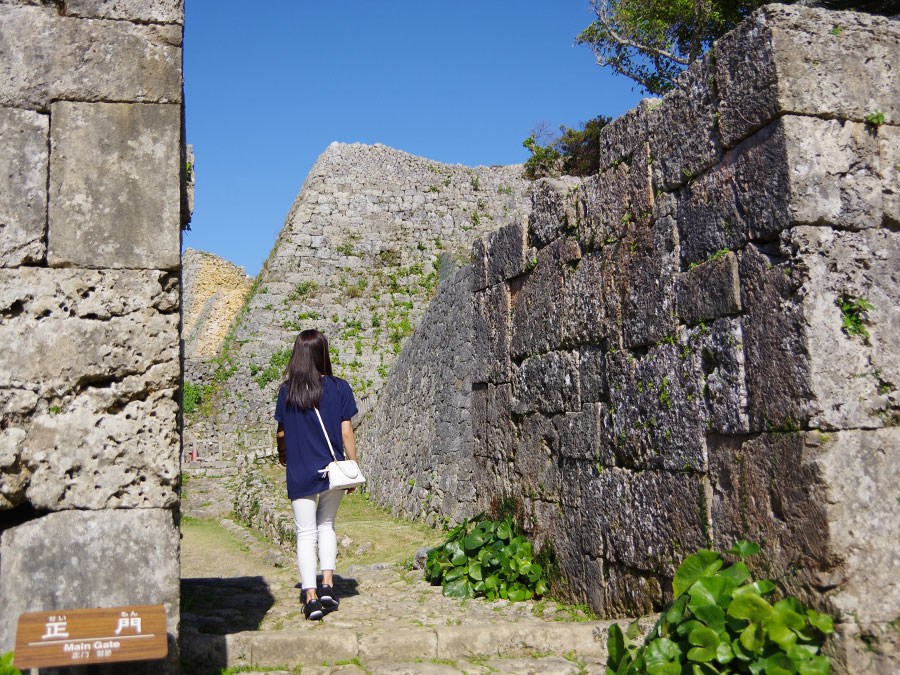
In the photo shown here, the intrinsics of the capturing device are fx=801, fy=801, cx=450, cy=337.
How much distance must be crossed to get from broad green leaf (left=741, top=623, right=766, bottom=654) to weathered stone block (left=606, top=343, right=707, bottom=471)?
0.88 meters

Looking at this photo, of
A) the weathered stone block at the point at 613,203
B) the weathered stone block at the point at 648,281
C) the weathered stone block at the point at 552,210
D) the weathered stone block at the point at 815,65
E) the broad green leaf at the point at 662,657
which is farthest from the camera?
the weathered stone block at the point at 552,210

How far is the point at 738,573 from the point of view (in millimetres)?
3273

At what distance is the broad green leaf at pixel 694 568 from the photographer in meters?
3.44

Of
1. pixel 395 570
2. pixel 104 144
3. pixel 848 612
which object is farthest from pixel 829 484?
pixel 395 570

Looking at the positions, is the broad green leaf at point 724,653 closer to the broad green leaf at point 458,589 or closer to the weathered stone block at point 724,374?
the weathered stone block at point 724,374

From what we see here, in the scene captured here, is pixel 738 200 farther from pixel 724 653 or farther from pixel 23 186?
pixel 23 186

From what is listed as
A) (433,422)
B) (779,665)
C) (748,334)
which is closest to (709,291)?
(748,334)

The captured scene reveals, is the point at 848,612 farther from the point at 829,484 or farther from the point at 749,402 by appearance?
the point at 749,402

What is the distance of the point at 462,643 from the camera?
4195 mm

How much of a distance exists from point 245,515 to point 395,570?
15.7 ft

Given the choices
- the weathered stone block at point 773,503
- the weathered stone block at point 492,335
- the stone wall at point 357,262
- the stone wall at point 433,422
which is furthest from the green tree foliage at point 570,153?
the weathered stone block at point 773,503

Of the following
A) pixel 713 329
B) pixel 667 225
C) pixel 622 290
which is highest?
pixel 667 225

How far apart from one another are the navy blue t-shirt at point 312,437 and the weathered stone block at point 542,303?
1419mm

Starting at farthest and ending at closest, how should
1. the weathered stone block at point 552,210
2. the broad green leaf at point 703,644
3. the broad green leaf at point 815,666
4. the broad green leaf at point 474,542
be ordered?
the broad green leaf at point 474,542 → the weathered stone block at point 552,210 → the broad green leaf at point 703,644 → the broad green leaf at point 815,666
